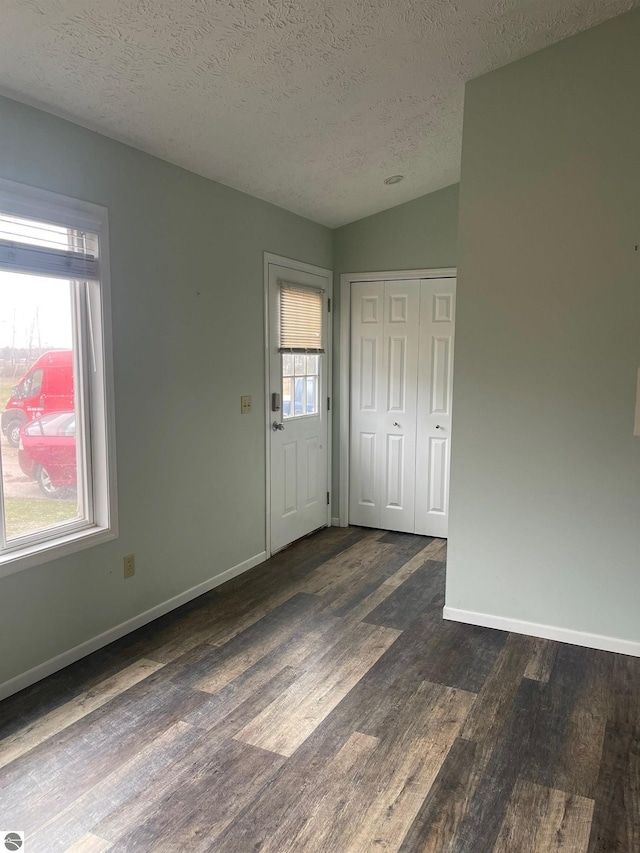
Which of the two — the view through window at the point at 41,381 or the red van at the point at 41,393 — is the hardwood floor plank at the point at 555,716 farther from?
the red van at the point at 41,393

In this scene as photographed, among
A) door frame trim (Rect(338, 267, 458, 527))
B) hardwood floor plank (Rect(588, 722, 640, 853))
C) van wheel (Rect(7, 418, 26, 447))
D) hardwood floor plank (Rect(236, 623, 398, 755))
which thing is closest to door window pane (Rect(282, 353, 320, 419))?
door frame trim (Rect(338, 267, 458, 527))

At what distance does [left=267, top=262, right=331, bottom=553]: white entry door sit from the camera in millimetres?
4188

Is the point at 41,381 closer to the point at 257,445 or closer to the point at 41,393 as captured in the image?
the point at 41,393

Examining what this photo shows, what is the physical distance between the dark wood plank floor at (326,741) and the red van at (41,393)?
3.69ft

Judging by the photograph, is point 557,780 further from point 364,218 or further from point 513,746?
point 364,218

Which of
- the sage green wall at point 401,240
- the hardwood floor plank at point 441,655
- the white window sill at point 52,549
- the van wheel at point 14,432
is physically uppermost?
the sage green wall at point 401,240

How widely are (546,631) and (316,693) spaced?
4.14 ft

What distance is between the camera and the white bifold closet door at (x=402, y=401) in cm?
455

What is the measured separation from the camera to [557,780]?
2.04m

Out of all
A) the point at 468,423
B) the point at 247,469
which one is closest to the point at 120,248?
the point at 247,469

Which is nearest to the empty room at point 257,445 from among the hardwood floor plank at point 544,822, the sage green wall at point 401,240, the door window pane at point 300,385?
the hardwood floor plank at point 544,822

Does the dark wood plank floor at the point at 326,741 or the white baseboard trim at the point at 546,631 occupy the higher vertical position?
the white baseboard trim at the point at 546,631

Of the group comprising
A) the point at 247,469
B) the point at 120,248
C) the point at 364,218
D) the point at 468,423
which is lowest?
the point at 247,469

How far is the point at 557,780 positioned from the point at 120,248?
9.23 feet
